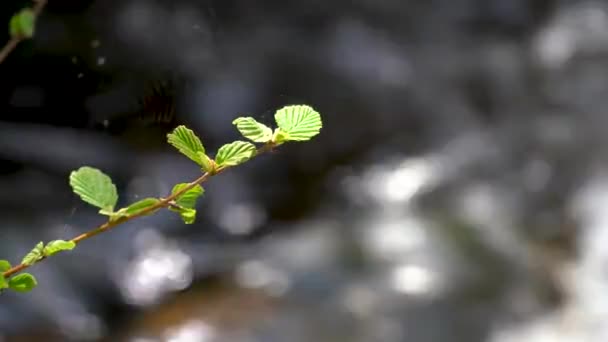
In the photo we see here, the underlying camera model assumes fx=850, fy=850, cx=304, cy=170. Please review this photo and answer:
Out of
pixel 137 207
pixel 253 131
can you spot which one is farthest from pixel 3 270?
pixel 253 131

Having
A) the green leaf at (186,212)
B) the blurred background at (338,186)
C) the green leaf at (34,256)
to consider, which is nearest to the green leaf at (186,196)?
the green leaf at (186,212)

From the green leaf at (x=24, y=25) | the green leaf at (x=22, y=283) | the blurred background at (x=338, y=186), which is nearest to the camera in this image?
the green leaf at (x=24, y=25)

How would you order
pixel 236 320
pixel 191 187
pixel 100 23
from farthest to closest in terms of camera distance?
pixel 236 320 < pixel 100 23 < pixel 191 187

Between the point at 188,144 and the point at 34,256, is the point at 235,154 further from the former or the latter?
the point at 34,256

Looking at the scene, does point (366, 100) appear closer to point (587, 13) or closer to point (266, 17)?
point (266, 17)

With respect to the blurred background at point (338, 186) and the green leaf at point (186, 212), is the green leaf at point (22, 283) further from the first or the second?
the blurred background at point (338, 186)

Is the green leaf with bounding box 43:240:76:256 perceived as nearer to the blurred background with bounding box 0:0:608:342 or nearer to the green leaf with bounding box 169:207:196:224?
the green leaf with bounding box 169:207:196:224

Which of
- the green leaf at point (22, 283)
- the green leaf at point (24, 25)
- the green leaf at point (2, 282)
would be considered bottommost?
the green leaf at point (2, 282)

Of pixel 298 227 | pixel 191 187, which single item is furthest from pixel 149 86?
pixel 298 227
